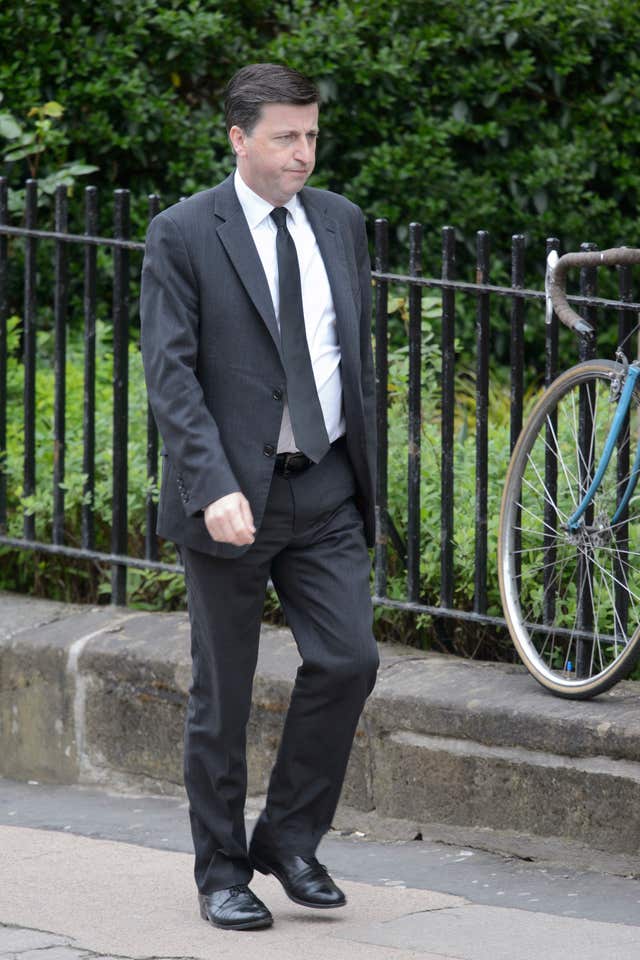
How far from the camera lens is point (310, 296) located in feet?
13.5

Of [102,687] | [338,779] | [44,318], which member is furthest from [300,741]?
→ [44,318]

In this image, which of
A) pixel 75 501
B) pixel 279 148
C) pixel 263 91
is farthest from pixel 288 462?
pixel 75 501

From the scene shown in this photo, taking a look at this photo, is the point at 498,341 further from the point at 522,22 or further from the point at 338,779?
the point at 338,779

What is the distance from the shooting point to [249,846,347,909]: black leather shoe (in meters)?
4.18

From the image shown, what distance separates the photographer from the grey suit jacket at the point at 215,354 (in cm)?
395

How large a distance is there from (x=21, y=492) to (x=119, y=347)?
67cm

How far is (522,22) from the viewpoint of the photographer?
805 cm

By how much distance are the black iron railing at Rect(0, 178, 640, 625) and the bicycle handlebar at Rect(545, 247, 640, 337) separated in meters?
0.06

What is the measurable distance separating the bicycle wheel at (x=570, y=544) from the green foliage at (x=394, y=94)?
314cm

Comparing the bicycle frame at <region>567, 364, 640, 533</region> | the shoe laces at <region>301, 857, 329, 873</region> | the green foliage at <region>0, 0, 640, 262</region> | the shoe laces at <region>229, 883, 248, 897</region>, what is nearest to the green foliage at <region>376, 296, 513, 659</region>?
the bicycle frame at <region>567, 364, 640, 533</region>

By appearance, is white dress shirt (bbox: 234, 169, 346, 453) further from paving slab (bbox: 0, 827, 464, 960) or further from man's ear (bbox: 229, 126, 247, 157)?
paving slab (bbox: 0, 827, 464, 960)

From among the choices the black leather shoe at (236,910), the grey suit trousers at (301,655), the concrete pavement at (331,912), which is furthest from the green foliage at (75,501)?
A: the black leather shoe at (236,910)

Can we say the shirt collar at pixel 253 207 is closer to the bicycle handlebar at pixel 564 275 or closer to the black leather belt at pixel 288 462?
the black leather belt at pixel 288 462

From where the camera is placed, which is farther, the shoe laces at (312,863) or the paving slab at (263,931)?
the shoe laces at (312,863)
